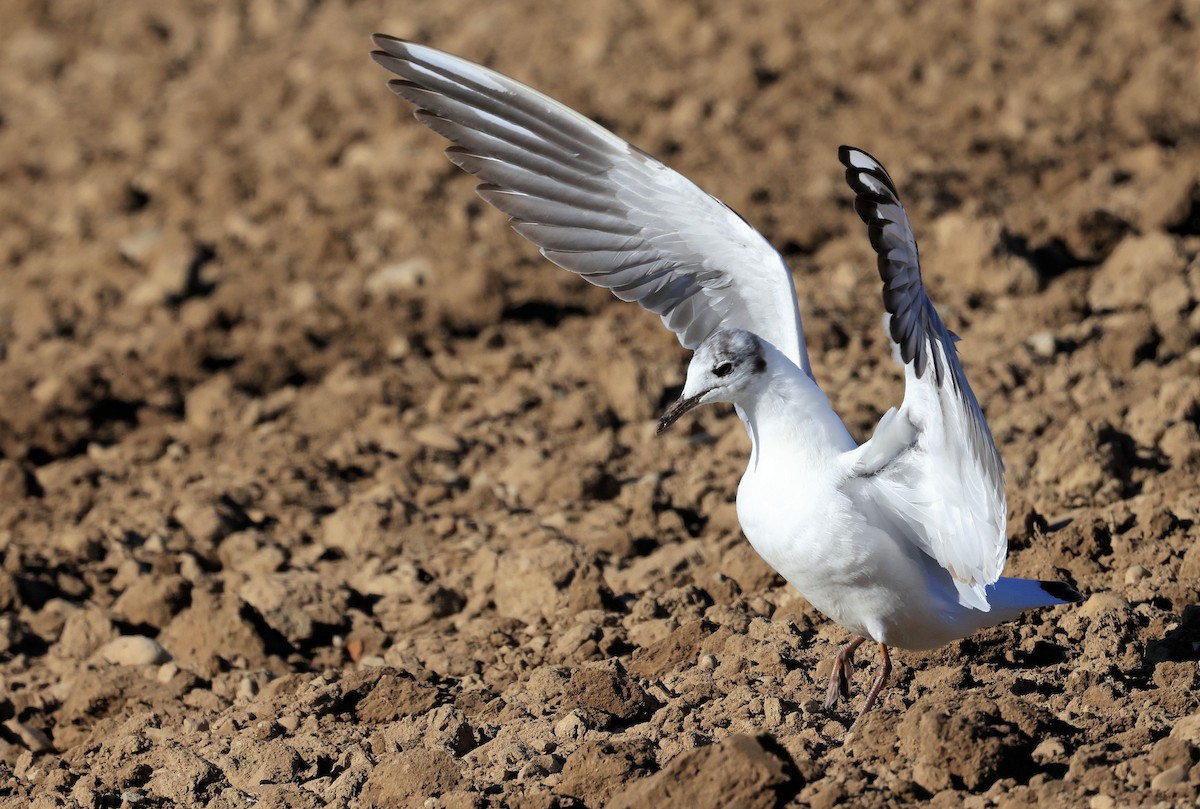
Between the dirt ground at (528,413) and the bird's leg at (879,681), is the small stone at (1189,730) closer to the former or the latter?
the dirt ground at (528,413)

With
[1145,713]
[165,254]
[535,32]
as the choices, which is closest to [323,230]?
[165,254]

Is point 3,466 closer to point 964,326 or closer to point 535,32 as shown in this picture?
point 964,326

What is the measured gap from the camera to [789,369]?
225 inches

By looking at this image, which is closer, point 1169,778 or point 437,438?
point 1169,778

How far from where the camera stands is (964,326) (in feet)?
31.2

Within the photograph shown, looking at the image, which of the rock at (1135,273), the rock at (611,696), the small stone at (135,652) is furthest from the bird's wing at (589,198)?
the rock at (1135,273)

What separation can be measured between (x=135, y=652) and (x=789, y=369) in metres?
2.97

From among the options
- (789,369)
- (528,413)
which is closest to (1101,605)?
(789,369)

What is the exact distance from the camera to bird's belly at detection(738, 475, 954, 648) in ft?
18.0

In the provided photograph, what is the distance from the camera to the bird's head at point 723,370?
18.3ft

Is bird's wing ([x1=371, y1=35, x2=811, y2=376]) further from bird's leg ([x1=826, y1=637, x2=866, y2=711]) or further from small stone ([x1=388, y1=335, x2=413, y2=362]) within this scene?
small stone ([x1=388, y1=335, x2=413, y2=362])

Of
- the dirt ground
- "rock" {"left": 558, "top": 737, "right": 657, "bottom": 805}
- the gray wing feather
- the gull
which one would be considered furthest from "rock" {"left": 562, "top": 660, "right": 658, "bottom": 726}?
the gray wing feather

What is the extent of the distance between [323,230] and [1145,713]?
7.17 m

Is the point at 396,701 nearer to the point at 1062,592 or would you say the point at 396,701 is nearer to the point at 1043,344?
the point at 1062,592
